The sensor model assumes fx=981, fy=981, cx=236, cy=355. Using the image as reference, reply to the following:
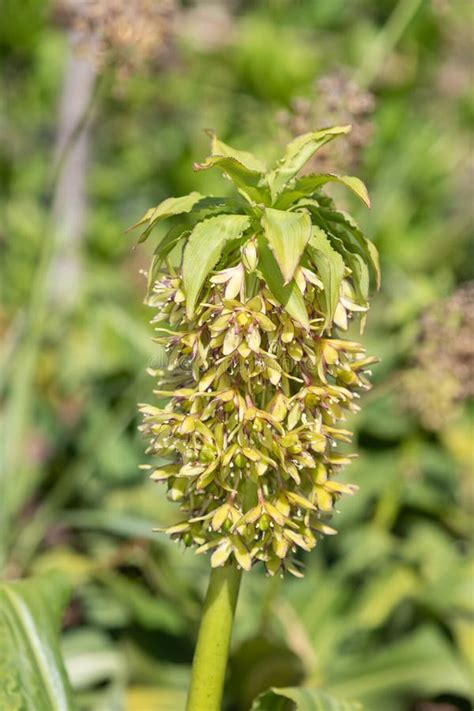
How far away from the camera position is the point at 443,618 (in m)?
2.03

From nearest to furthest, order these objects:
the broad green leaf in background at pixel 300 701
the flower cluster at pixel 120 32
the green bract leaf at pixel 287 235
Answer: the green bract leaf at pixel 287 235, the broad green leaf in background at pixel 300 701, the flower cluster at pixel 120 32

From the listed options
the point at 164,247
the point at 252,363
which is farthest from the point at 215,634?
the point at 164,247

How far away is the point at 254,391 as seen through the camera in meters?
0.90

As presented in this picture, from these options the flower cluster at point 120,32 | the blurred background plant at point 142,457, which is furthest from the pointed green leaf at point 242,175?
the flower cluster at point 120,32

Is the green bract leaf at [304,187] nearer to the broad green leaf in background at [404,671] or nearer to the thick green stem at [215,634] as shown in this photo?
the thick green stem at [215,634]

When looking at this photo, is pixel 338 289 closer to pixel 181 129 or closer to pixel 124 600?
pixel 124 600

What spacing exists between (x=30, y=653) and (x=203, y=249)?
1.85ft

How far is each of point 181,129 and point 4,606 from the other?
380cm

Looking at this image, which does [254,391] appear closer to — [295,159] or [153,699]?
[295,159]

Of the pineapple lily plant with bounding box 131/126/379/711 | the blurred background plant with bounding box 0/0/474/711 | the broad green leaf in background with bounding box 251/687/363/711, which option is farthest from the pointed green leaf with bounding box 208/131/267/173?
the broad green leaf in background with bounding box 251/687/363/711

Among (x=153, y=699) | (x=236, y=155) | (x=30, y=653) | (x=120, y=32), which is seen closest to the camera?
Answer: (x=236, y=155)

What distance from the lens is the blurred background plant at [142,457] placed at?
5.98 ft

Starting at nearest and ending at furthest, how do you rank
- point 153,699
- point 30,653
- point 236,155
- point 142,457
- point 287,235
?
point 287,235 < point 236,155 < point 30,653 < point 153,699 < point 142,457

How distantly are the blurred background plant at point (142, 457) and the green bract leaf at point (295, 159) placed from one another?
32 cm
